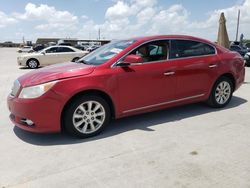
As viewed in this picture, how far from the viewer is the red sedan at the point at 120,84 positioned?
3.81 metres

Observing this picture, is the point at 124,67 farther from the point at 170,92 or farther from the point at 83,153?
the point at 83,153

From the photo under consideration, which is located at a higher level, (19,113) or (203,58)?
(203,58)

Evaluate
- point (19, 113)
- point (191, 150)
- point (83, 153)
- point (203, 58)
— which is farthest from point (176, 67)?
point (19, 113)

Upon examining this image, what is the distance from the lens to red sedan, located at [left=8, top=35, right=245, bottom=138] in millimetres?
3812

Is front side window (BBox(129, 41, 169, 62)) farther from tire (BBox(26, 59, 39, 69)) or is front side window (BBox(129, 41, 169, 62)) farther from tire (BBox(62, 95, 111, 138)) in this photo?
tire (BBox(26, 59, 39, 69))

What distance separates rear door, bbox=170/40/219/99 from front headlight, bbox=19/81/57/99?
86.3 inches

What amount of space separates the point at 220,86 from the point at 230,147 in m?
2.11

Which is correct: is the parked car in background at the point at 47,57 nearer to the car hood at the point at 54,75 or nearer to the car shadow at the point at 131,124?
the car shadow at the point at 131,124

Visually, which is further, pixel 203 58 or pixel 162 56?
pixel 203 58

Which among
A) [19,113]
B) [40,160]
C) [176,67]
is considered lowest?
[40,160]

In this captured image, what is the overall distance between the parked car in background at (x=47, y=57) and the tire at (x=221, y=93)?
11755 millimetres

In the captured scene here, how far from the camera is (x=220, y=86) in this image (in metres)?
5.47

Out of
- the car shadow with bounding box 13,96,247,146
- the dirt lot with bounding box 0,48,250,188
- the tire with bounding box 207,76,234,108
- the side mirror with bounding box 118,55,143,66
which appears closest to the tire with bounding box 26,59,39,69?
the dirt lot with bounding box 0,48,250,188

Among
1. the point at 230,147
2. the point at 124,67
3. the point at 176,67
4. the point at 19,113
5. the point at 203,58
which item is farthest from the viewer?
the point at 203,58
